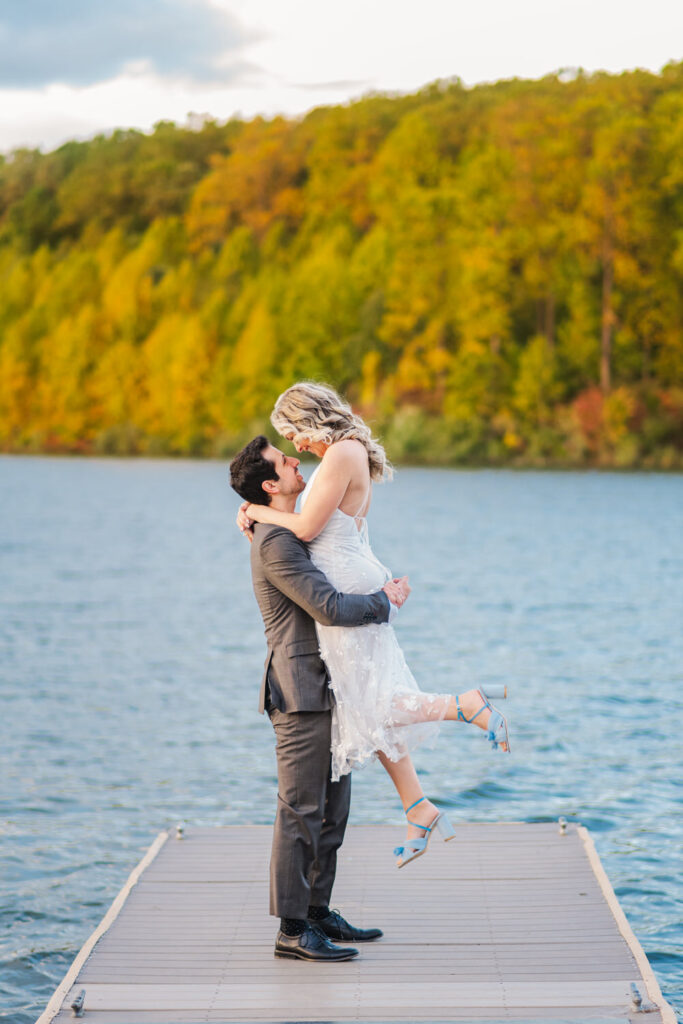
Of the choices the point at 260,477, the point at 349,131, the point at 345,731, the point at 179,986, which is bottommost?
the point at 179,986

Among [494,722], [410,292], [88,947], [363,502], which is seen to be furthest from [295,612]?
[410,292]

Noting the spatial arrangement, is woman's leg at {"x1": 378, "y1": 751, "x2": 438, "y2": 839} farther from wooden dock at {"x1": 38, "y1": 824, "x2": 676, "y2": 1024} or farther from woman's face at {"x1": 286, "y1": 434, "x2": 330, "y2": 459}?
woman's face at {"x1": 286, "y1": 434, "x2": 330, "y2": 459}

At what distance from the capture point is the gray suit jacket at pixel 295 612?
5.21 m

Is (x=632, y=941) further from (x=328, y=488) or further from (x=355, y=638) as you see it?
(x=328, y=488)

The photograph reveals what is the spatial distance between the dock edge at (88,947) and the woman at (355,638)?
1.29 meters

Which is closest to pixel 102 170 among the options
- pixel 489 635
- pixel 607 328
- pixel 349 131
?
pixel 349 131

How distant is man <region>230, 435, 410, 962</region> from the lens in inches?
209

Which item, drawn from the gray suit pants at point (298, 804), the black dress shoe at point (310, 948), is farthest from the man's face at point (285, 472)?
the black dress shoe at point (310, 948)

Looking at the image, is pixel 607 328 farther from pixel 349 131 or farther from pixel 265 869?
pixel 265 869

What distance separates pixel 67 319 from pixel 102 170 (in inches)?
1483

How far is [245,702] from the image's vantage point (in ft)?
47.5

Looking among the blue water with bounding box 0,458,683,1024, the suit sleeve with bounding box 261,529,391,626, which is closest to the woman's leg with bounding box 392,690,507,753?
the suit sleeve with bounding box 261,529,391,626

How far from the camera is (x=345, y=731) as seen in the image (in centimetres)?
536

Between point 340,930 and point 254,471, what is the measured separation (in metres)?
1.96
